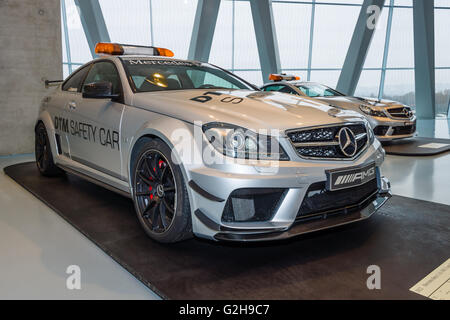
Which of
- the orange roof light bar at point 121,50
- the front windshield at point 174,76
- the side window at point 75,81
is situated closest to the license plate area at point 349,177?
the front windshield at point 174,76

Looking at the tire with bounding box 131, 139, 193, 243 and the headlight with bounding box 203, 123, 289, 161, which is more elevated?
the headlight with bounding box 203, 123, 289, 161

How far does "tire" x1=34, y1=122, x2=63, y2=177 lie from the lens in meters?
4.18

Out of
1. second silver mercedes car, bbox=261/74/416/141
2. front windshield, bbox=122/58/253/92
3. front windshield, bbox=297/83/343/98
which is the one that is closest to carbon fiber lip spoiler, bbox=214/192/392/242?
front windshield, bbox=122/58/253/92

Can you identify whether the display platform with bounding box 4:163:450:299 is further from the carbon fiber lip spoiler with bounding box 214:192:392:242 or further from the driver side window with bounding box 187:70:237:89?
the driver side window with bounding box 187:70:237:89

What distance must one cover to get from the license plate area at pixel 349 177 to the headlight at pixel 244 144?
297mm

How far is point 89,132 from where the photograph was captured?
126 inches

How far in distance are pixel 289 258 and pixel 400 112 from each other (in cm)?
515

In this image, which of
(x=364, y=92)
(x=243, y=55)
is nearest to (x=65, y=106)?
(x=243, y=55)

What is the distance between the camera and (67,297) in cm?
193

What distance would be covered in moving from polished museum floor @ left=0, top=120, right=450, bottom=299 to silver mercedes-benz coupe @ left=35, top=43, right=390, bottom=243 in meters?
0.42

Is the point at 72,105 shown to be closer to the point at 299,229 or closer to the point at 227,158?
the point at 227,158

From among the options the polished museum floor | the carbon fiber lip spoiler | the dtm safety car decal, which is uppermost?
the dtm safety car decal

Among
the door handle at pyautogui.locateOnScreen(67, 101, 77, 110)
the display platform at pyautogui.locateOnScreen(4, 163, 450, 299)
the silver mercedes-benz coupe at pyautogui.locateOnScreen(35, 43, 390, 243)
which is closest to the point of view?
the display platform at pyautogui.locateOnScreen(4, 163, 450, 299)

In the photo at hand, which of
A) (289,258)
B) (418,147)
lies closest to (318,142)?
(289,258)
